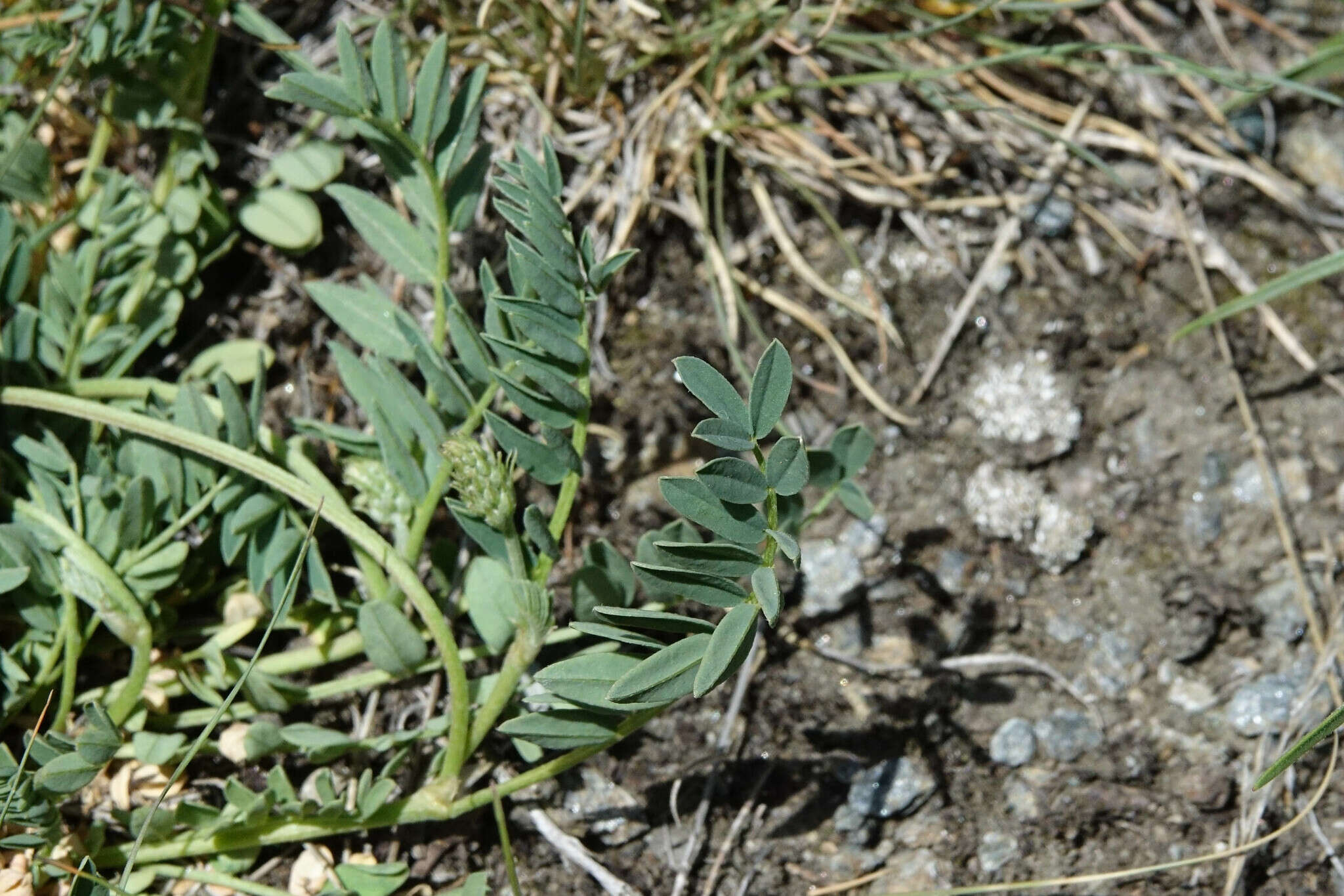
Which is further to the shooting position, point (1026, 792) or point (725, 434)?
point (1026, 792)

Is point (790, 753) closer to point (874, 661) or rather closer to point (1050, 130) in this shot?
point (874, 661)

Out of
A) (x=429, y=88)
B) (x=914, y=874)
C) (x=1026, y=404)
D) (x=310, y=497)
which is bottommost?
(x=914, y=874)

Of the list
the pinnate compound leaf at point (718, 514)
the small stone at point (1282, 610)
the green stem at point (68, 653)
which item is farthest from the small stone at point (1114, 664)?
the green stem at point (68, 653)

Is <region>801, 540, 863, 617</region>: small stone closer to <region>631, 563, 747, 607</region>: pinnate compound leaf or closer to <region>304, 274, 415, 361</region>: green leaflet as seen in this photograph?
<region>631, 563, 747, 607</region>: pinnate compound leaf

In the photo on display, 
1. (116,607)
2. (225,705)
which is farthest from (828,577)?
(116,607)

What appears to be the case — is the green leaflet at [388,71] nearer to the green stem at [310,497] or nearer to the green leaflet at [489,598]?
the green stem at [310,497]

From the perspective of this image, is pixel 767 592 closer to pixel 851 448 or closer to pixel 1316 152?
pixel 851 448
